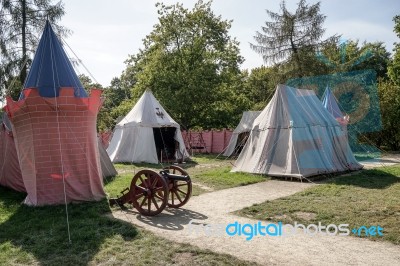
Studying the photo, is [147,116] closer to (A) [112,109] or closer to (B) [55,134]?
(B) [55,134]

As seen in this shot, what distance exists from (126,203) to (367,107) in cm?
2066

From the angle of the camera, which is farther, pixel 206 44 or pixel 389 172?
pixel 206 44

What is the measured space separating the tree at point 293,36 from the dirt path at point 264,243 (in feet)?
59.5

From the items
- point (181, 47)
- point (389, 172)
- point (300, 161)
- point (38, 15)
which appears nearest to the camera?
point (300, 161)

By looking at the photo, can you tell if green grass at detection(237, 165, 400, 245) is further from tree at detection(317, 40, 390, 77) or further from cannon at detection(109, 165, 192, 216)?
tree at detection(317, 40, 390, 77)

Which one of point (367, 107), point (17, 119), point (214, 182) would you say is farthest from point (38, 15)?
point (367, 107)

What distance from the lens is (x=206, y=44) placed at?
2862 centimetres

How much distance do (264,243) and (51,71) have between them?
553 centimetres

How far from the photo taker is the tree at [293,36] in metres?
22.5

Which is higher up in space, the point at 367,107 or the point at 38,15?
the point at 38,15

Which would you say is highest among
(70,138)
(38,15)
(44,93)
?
(38,15)

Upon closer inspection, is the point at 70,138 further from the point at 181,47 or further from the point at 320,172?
the point at 181,47

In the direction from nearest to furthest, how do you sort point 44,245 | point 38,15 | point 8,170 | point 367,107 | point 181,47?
point 44,245 < point 8,170 < point 38,15 < point 367,107 < point 181,47

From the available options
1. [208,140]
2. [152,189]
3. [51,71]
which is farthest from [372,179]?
[208,140]
